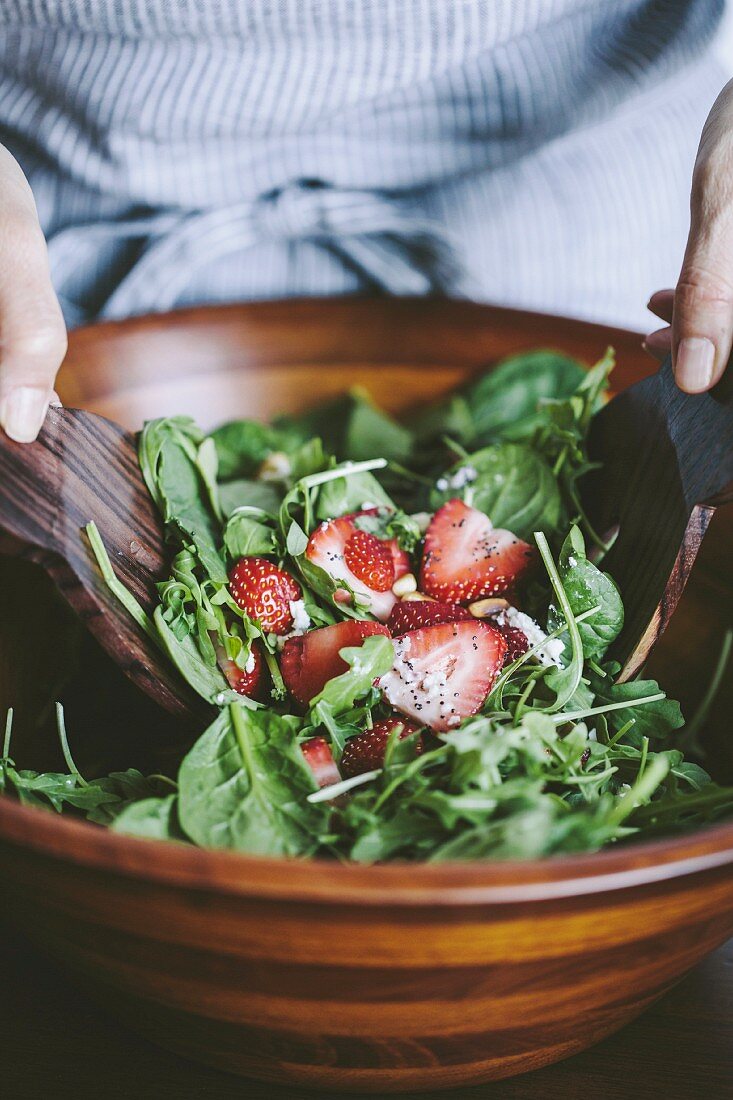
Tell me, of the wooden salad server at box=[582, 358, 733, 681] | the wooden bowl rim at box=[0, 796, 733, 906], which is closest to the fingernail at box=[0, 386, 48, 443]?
the wooden bowl rim at box=[0, 796, 733, 906]

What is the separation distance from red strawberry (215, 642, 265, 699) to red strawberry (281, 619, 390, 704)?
0.11 ft

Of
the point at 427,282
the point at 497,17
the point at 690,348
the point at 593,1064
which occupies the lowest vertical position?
the point at 593,1064

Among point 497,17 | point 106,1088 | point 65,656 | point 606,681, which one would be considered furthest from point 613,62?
point 106,1088

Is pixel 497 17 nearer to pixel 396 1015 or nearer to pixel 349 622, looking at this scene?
pixel 349 622

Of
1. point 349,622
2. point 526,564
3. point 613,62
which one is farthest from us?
point 613,62

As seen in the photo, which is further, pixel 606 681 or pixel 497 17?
pixel 497 17

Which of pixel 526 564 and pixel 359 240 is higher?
pixel 359 240

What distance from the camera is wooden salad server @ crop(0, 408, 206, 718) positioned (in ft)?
2.27

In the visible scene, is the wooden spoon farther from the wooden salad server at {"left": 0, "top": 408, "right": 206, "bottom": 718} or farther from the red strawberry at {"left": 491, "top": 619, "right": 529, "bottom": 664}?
the red strawberry at {"left": 491, "top": 619, "right": 529, "bottom": 664}

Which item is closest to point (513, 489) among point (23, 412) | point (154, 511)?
point (154, 511)

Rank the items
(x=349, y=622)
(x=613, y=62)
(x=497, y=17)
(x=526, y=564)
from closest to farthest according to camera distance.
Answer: (x=349, y=622)
(x=526, y=564)
(x=497, y=17)
(x=613, y=62)

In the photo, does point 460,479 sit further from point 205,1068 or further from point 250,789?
point 205,1068

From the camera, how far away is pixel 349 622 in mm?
794

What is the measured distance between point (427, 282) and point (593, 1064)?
1036 millimetres
